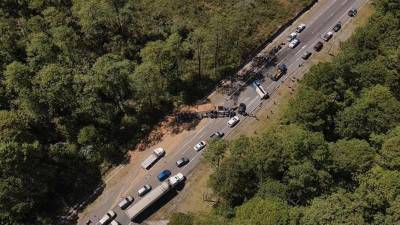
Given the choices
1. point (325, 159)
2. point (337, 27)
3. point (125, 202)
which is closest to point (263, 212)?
point (325, 159)

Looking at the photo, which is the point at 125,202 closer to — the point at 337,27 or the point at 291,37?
the point at 291,37

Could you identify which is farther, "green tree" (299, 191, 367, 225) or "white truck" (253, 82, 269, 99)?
"white truck" (253, 82, 269, 99)

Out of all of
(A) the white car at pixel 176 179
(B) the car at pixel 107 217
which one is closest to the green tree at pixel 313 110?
(A) the white car at pixel 176 179

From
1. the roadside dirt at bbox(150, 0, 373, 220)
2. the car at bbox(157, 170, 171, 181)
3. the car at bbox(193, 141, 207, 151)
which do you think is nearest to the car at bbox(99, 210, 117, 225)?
the roadside dirt at bbox(150, 0, 373, 220)

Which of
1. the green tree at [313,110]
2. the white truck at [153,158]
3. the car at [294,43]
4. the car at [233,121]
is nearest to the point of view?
the green tree at [313,110]

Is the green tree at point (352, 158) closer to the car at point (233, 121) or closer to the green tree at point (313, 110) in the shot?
the green tree at point (313, 110)

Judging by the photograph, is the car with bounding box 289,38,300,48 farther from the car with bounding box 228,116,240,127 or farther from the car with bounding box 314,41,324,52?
the car with bounding box 228,116,240,127
